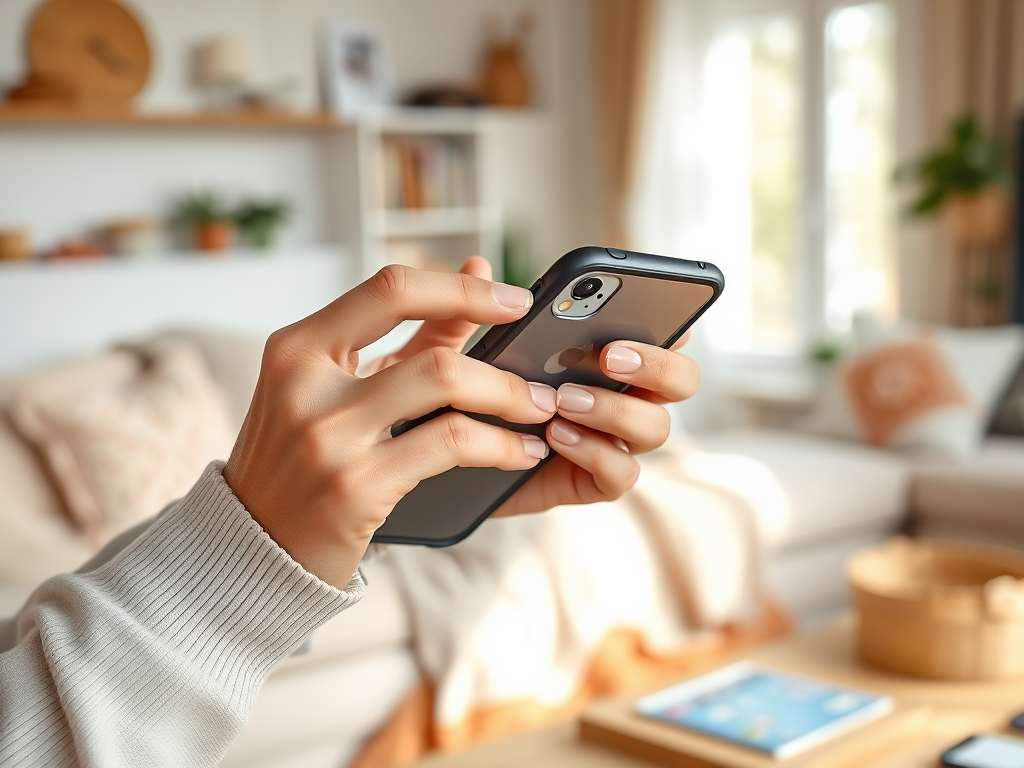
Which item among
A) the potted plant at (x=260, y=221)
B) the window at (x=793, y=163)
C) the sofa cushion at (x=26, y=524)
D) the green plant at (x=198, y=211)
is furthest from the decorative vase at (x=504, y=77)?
the sofa cushion at (x=26, y=524)

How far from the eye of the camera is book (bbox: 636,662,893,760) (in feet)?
3.68

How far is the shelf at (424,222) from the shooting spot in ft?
14.4

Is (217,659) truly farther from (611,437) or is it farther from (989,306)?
(989,306)

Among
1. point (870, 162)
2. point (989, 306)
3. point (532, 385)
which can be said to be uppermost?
point (870, 162)

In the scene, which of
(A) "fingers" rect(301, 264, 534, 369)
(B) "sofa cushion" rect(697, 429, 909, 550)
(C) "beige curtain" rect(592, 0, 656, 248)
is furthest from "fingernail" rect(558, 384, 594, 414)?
(C) "beige curtain" rect(592, 0, 656, 248)

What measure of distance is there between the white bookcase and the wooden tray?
128 inches

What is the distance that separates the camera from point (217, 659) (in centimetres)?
59

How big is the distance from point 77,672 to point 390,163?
4001mm

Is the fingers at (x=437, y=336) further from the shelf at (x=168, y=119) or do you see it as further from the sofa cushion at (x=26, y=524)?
the shelf at (x=168, y=119)

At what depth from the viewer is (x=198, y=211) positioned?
3.95 m

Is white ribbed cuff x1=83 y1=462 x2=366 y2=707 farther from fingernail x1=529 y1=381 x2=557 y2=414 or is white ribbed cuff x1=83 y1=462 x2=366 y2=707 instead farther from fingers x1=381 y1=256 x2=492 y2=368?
fingers x1=381 y1=256 x2=492 y2=368

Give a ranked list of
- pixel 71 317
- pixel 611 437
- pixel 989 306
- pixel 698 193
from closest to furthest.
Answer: pixel 611 437 < pixel 71 317 < pixel 989 306 < pixel 698 193

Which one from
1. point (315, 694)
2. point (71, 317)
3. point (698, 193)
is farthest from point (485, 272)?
point (698, 193)

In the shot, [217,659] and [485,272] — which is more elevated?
[485,272]
